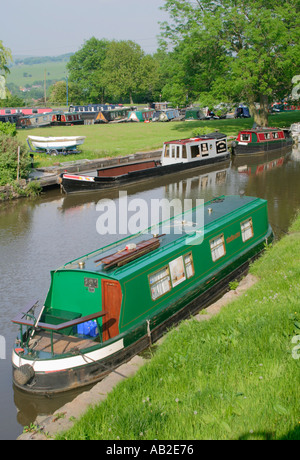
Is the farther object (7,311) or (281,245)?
(281,245)

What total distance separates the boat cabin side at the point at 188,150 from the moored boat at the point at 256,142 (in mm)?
4414

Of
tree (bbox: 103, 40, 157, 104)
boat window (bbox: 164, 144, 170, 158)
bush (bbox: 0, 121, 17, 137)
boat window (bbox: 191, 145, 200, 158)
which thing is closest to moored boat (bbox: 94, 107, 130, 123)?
tree (bbox: 103, 40, 157, 104)

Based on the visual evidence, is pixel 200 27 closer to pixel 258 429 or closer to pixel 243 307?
pixel 243 307

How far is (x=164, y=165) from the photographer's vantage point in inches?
1275

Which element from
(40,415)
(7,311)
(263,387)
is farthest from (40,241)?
(263,387)

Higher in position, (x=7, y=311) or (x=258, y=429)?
(x=258, y=429)


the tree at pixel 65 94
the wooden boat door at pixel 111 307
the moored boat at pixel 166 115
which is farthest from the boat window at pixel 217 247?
the tree at pixel 65 94

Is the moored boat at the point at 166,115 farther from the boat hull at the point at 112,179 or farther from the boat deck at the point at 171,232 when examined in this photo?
the boat deck at the point at 171,232

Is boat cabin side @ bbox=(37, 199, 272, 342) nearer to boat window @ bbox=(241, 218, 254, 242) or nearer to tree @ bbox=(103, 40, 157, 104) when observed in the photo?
boat window @ bbox=(241, 218, 254, 242)

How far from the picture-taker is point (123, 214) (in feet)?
78.9

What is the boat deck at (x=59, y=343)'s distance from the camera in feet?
34.6

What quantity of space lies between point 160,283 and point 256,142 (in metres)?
29.8

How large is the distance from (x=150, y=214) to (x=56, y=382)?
14.5 m
